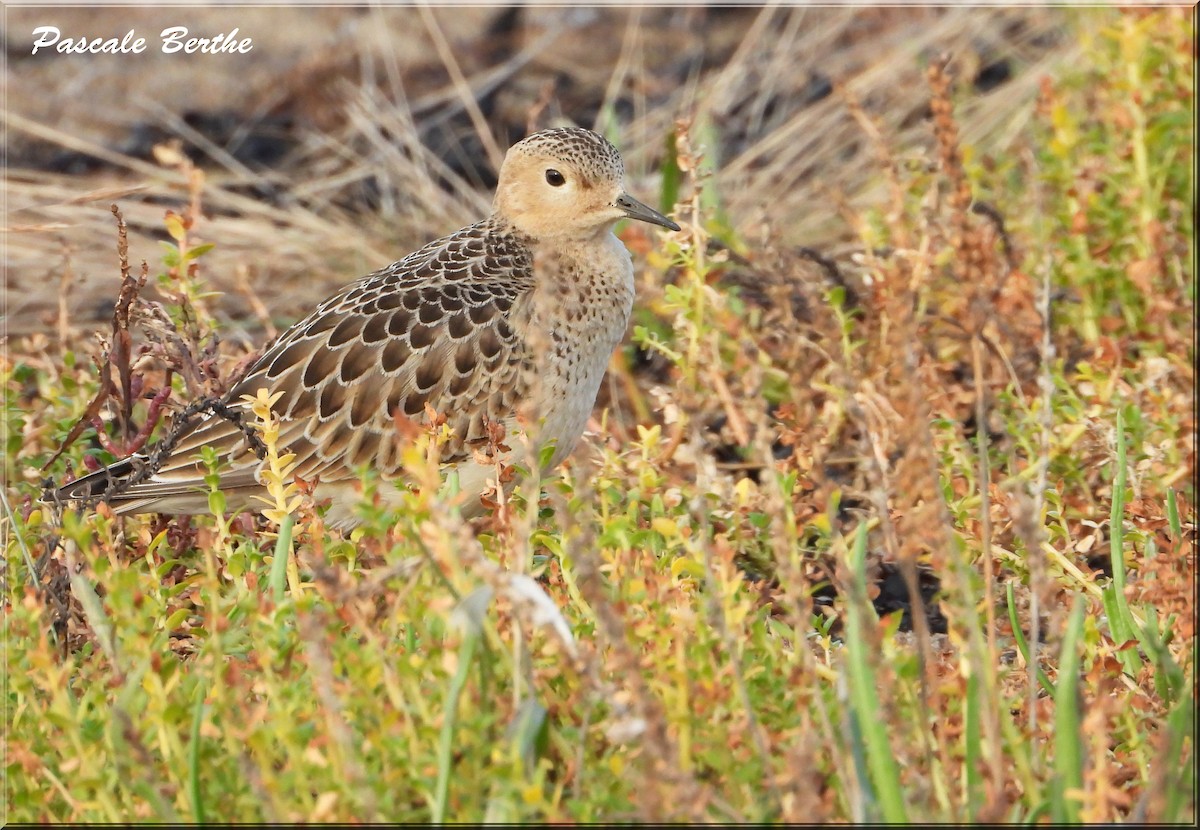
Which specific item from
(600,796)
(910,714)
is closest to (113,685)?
(600,796)

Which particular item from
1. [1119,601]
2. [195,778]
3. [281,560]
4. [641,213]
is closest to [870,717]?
[195,778]

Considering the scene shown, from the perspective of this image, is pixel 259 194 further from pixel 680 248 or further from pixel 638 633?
pixel 638 633

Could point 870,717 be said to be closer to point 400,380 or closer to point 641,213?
point 400,380

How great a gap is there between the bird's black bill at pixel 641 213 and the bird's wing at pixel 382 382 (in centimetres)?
53

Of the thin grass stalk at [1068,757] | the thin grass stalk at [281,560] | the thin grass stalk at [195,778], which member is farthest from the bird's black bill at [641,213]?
the thin grass stalk at [195,778]

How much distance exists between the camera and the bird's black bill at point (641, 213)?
513cm

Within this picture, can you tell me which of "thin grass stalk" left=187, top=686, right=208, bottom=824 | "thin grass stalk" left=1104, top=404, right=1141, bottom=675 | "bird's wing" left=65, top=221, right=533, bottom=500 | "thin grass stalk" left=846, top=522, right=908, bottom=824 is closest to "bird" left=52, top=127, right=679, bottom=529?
"bird's wing" left=65, top=221, right=533, bottom=500

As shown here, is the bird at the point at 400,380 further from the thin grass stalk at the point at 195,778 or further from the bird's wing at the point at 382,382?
the thin grass stalk at the point at 195,778

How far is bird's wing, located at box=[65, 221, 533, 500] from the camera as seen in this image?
489 centimetres

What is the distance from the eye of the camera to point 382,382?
491cm

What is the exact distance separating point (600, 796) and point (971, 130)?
673 centimetres

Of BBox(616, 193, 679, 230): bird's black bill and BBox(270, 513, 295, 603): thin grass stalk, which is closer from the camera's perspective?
BBox(270, 513, 295, 603): thin grass stalk

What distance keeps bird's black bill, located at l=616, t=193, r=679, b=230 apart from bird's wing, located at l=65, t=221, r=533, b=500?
0.53 m

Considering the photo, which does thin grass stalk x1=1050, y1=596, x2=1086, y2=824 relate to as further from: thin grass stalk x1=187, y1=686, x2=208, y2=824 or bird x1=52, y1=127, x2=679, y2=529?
bird x1=52, y1=127, x2=679, y2=529
